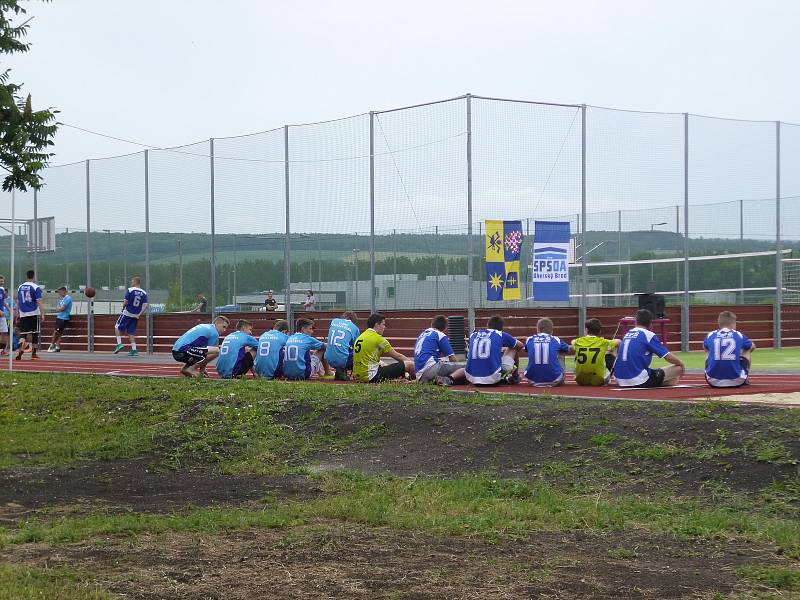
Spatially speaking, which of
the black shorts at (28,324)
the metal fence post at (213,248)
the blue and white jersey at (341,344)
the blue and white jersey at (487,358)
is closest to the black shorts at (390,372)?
the blue and white jersey at (341,344)

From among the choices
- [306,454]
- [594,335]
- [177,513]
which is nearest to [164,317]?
[594,335]

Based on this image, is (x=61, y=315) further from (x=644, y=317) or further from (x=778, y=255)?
(x=644, y=317)

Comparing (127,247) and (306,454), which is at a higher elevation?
(127,247)

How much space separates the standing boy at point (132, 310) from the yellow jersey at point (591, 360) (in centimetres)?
1288

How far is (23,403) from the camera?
1405 cm

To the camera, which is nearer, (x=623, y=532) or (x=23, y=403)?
(x=623, y=532)

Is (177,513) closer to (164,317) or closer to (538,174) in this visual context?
(538,174)

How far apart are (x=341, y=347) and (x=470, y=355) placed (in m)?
2.26

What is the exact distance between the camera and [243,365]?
17.1 meters

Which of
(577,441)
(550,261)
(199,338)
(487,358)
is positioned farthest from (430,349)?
(577,441)

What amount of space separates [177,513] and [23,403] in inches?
296

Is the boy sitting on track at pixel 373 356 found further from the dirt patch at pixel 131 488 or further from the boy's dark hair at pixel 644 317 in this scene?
the dirt patch at pixel 131 488

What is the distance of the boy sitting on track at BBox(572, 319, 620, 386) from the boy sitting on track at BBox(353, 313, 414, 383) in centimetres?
265

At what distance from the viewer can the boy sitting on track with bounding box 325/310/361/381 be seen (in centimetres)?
1652
